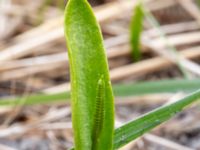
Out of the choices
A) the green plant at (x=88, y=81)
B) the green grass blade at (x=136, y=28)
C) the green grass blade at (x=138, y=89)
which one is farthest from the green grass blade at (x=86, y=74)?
the green grass blade at (x=136, y=28)

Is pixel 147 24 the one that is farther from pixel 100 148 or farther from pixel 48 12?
pixel 100 148

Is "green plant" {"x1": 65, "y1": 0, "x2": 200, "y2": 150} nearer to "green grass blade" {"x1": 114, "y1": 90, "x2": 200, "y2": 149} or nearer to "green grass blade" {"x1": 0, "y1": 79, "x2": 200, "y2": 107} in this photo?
"green grass blade" {"x1": 114, "y1": 90, "x2": 200, "y2": 149}

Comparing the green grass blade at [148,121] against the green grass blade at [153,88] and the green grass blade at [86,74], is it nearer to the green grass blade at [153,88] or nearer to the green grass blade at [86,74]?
the green grass blade at [86,74]

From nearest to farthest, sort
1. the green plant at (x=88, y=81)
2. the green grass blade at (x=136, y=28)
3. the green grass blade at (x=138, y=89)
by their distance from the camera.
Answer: the green plant at (x=88, y=81), the green grass blade at (x=138, y=89), the green grass blade at (x=136, y=28)

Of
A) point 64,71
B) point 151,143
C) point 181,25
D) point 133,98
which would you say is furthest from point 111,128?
point 181,25

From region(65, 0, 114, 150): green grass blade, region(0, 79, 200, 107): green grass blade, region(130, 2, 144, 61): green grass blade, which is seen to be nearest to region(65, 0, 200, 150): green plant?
region(65, 0, 114, 150): green grass blade

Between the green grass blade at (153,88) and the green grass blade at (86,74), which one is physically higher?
the green grass blade at (86,74)

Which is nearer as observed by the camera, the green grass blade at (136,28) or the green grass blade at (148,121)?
the green grass blade at (148,121)
